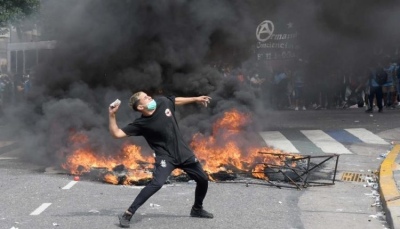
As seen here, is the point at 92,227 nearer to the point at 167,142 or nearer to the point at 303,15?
the point at 167,142

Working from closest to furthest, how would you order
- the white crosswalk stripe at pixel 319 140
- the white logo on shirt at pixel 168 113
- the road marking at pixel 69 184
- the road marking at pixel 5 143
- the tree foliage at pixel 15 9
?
the white logo on shirt at pixel 168 113
the road marking at pixel 69 184
the white crosswalk stripe at pixel 319 140
the road marking at pixel 5 143
the tree foliage at pixel 15 9

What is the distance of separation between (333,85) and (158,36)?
33.7ft

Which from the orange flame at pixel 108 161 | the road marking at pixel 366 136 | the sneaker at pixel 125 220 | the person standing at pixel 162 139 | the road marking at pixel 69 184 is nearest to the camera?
the sneaker at pixel 125 220

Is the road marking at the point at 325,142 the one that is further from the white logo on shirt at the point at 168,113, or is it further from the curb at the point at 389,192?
the white logo on shirt at the point at 168,113

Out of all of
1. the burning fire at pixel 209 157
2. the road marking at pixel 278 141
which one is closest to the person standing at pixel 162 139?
the burning fire at pixel 209 157

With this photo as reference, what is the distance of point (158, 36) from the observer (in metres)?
11.9

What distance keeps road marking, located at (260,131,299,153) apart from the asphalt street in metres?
1.96

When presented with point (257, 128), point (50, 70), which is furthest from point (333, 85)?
point (50, 70)

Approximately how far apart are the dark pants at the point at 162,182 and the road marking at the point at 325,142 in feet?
18.9

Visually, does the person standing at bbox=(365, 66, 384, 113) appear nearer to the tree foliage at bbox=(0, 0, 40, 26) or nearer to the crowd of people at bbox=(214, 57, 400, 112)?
the crowd of people at bbox=(214, 57, 400, 112)

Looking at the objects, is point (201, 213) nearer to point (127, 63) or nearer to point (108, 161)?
point (108, 161)

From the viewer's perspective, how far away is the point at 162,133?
→ 7.27m

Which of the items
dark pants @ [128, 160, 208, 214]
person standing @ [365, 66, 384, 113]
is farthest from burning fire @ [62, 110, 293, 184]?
person standing @ [365, 66, 384, 113]

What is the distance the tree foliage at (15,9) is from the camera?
17.9 meters
